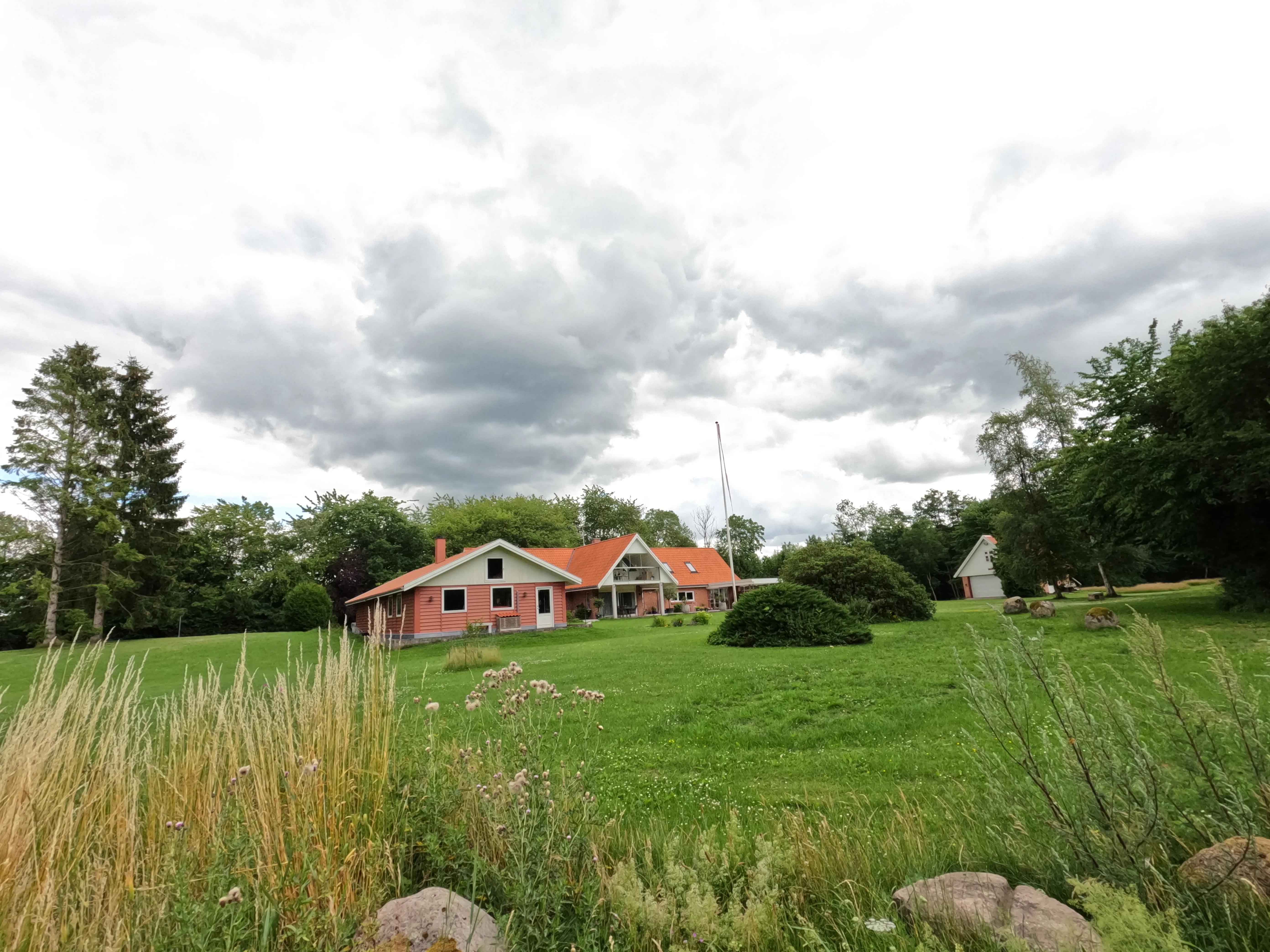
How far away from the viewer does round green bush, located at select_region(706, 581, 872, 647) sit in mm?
16906

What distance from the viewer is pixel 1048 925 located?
7.56 feet

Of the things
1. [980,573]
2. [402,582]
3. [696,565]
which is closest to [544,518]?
[696,565]

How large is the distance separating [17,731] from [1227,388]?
2067 cm

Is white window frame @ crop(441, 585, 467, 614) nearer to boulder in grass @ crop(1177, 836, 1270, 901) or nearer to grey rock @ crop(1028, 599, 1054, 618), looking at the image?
grey rock @ crop(1028, 599, 1054, 618)

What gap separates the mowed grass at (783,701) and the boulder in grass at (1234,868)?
843 millimetres

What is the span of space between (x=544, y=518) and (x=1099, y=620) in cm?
4789

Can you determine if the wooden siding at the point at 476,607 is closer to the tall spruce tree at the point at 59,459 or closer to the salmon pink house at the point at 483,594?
the salmon pink house at the point at 483,594

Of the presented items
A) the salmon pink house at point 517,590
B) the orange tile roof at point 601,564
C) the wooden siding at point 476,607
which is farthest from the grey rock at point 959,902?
the wooden siding at point 476,607

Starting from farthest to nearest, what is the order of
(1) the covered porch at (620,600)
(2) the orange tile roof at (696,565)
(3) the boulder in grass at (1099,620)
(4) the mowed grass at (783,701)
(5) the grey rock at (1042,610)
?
(2) the orange tile roof at (696,565) < (1) the covered porch at (620,600) < (5) the grey rock at (1042,610) < (3) the boulder in grass at (1099,620) < (4) the mowed grass at (783,701)

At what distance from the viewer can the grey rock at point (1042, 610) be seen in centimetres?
1739

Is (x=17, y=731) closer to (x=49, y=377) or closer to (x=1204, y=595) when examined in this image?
(x=1204, y=595)

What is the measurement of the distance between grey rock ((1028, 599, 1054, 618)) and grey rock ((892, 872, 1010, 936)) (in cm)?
1781

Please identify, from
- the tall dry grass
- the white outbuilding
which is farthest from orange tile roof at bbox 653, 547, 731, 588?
the tall dry grass

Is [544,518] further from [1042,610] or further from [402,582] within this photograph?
[1042,610]
